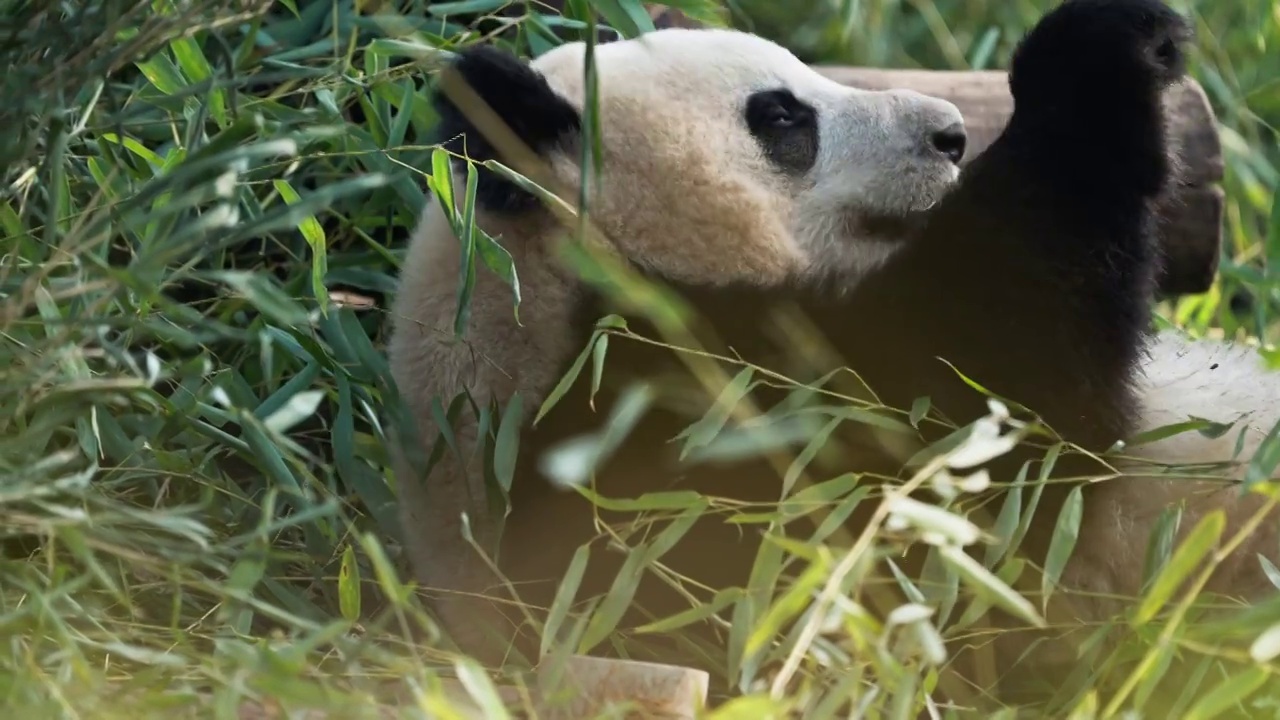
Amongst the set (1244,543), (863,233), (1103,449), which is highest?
(863,233)

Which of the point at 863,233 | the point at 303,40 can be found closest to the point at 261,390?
the point at 303,40

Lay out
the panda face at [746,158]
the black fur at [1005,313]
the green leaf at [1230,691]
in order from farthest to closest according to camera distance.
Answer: the panda face at [746,158] < the black fur at [1005,313] < the green leaf at [1230,691]

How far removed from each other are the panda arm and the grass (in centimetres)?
20

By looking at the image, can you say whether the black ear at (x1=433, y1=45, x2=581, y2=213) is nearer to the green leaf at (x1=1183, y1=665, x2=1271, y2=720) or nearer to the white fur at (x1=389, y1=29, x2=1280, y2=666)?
the white fur at (x1=389, y1=29, x2=1280, y2=666)

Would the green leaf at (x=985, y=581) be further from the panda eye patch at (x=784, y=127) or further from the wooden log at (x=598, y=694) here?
the panda eye patch at (x=784, y=127)

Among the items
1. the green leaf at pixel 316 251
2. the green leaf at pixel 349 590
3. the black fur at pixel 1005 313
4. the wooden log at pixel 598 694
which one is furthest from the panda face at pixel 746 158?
the wooden log at pixel 598 694

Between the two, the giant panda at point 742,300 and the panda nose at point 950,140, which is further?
the panda nose at point 950,140

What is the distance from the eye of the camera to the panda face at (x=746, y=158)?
172 centimetres

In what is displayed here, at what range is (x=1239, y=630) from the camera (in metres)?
1.07

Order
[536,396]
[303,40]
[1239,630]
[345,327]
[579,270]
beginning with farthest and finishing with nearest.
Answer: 1. [303,40]
2. [345,327]
3. [536,396]
4. [579,270]
5. [1239,630]

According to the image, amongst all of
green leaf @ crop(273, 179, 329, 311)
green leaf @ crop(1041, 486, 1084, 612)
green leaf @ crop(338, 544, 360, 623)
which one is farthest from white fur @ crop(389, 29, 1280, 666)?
green leaf @ crop(1041, 486, 1084, 612)

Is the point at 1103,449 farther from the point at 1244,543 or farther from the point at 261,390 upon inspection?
the point at 261,390

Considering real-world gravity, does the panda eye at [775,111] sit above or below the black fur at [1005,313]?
above

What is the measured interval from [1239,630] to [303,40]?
6.08ft
